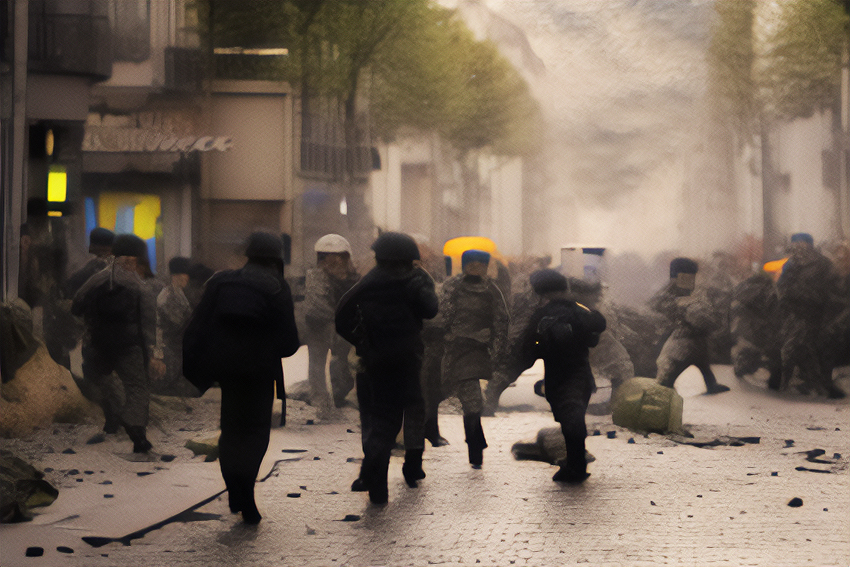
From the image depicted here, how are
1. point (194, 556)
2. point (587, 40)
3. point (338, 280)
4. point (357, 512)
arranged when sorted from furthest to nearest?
point (587, 40)
point (338, 280)
point (357, 512)
point (194, 556)

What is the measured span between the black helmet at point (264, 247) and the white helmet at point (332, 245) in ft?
1.31

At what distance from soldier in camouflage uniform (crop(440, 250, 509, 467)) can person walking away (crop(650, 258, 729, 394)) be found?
110cm

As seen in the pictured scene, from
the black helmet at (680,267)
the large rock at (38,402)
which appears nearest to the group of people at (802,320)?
the black helmet at (680,267)

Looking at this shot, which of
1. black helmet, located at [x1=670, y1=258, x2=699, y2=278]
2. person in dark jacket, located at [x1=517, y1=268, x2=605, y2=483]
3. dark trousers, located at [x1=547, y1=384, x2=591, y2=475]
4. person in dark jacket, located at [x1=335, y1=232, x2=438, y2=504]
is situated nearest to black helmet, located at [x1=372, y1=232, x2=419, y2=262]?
person in dark jacket, located at [x1=335, y1=232, x2=438, y2=504]

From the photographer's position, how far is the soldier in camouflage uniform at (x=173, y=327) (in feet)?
19.3

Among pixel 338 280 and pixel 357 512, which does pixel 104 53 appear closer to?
pixel 338 280

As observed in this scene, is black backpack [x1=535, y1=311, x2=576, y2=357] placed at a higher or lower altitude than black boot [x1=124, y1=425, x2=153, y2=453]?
higher

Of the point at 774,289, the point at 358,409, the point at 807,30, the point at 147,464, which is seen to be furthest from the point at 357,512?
the point at 807,30

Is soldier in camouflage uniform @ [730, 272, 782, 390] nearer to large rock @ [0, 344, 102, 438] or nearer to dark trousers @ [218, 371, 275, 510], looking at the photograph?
dark trousers @ [218, 371, 275, 510]

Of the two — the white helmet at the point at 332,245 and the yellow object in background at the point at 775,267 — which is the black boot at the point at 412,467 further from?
the yellow object in background at the point at 775,267

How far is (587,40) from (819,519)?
349cm

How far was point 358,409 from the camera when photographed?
234 inches

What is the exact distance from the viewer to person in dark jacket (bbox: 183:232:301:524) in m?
5.10

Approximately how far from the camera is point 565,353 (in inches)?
230
